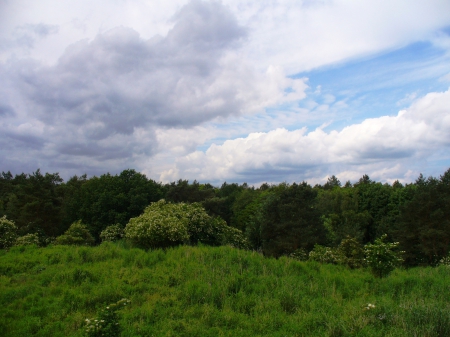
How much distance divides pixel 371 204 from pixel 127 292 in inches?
1524

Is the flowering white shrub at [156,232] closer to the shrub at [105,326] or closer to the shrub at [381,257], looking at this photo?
the shrub at [105,326]

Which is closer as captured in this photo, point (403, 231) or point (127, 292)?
point (127, 292)

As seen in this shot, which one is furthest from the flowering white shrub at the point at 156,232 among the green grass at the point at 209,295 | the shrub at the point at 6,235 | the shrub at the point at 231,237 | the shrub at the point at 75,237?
the shrub at the point at 231,237

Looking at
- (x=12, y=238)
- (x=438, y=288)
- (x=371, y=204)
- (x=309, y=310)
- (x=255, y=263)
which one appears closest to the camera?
(x=309, y=310)

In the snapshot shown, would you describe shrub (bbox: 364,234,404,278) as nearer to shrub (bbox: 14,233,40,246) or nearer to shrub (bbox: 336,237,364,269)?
shrub (bbox: 336,237,364,269)

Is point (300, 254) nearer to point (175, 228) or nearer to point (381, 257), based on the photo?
point (175, 228)

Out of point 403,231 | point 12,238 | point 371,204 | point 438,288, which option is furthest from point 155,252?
point 371,204

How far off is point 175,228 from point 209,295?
17.3 feet

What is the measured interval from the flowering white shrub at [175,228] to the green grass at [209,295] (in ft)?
4.62

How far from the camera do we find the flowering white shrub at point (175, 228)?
1268cm

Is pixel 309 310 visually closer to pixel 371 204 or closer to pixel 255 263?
pixel 255 263

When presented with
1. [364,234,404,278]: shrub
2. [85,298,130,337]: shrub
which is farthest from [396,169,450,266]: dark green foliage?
[85,298,130,337]: shrub

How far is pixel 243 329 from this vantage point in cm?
631

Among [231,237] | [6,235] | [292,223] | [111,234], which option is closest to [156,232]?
[6,235]
